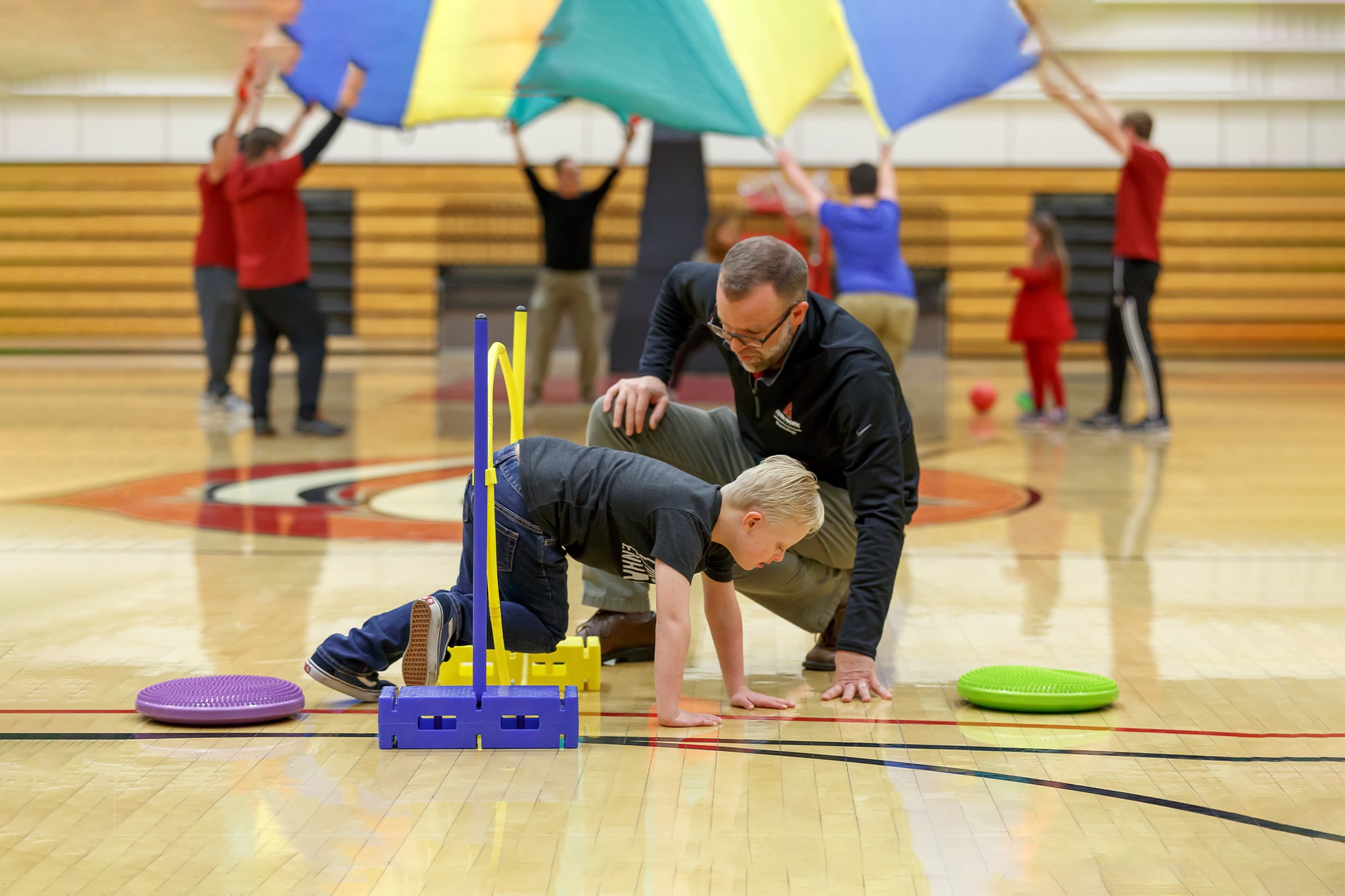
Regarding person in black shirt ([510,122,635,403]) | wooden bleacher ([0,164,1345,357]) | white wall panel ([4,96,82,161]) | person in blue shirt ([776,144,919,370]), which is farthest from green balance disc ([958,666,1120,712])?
white wall panel ([4,96,82,161])

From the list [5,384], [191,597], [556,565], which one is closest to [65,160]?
[5,384]

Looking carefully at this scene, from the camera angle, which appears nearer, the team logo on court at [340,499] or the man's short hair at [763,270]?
the man's short hair at [763,270]

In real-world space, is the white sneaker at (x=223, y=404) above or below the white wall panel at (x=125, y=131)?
below

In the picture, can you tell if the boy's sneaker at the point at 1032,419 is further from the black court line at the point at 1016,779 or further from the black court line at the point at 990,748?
the black court line at the point at 1016,779

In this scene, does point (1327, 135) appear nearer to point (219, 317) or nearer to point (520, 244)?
point (520, 244)

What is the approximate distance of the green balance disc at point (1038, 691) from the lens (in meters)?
2.84

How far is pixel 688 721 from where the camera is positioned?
2.70 meters

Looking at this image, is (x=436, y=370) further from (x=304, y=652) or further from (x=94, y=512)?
(x=304, y=652)

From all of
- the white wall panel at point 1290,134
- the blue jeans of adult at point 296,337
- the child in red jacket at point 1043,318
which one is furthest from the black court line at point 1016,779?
the white wall panel at point 1290,134

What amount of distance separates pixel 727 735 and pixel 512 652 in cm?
53

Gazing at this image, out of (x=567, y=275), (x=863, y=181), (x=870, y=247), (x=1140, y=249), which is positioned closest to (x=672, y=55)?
(x=863, y=181)

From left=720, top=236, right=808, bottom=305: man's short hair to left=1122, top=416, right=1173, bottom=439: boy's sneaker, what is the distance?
18.2 ft

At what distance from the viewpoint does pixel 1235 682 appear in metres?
3.10

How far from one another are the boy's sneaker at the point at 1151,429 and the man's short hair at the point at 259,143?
15.8 ft
